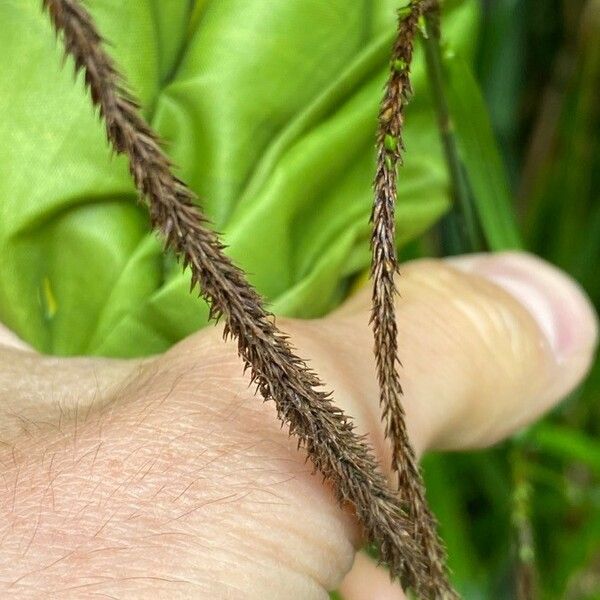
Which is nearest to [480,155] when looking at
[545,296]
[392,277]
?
[545,296]

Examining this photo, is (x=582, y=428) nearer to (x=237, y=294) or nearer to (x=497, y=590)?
(x=497, y=590)

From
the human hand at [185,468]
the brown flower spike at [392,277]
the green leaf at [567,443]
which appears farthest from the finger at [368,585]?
the green leaf at [567,443]

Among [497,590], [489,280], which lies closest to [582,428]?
[497,590]

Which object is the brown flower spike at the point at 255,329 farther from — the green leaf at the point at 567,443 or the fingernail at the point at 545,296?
the green leaf at the point at 567,443

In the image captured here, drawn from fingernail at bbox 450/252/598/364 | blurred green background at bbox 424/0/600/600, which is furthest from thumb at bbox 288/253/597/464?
blurred green background at bbox 424/0/600/600

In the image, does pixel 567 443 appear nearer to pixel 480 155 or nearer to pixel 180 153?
pixel 480 155

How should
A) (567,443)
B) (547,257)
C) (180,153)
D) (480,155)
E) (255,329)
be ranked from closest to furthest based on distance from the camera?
(255,329), (180,153), (480,155), (567,443), (547,257)
